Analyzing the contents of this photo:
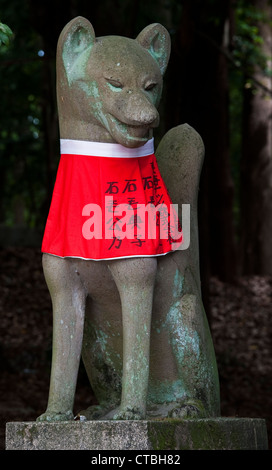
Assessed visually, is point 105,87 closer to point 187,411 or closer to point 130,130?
point 130,130

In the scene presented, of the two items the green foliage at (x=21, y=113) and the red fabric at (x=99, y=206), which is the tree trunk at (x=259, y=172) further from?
the red fabric at (x=99, y=206)

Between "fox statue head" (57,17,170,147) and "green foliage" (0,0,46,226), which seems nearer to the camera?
"fox statue head" (57,17,170,147)

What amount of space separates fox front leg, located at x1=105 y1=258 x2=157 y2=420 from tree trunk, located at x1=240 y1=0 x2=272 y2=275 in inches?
513

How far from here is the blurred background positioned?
9.97 m

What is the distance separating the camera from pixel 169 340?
4984 mm

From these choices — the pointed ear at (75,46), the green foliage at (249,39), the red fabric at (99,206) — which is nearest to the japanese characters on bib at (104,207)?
the red fabric at (99,206)

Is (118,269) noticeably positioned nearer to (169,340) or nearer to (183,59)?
(169,340)

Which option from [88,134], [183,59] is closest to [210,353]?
[88,134]

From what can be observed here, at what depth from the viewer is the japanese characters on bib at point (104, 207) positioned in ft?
15.2

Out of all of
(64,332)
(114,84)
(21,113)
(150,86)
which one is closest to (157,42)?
(150,86)

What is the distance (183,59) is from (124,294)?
5.99 meters

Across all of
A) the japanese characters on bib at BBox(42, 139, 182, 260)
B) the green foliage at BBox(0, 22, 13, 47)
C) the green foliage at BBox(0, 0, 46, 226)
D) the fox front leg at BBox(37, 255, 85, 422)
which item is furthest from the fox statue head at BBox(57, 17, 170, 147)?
the green foliage at BBox(0, 0, 46, 226)

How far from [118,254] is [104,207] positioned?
0.98 ft

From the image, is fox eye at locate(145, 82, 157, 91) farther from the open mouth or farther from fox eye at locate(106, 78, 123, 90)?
the open mouth
